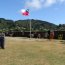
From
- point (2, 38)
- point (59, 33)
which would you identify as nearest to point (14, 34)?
point (59, 33)

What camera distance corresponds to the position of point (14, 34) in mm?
61875

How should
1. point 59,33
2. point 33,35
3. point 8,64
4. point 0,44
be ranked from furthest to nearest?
1. point 33,35
2. point 59,33
3. point 0,44
4. point 8,64

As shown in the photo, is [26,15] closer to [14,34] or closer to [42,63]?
[14,34]

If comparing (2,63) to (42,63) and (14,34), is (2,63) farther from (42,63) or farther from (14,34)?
(14,34)

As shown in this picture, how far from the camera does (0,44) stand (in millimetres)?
22125

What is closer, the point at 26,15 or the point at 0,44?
the point at 0,44

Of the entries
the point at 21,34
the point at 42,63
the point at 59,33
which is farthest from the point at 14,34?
the point at 42,63

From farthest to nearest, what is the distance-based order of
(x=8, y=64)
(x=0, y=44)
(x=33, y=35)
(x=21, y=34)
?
(x=21, y=34), (x=33, y=35), (x=0, y=44), (x=8, y=64)

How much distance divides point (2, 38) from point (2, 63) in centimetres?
939

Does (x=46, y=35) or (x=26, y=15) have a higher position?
(x=26, y=15)

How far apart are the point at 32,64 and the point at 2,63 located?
137cm

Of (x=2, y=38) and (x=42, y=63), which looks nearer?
(x=42, y=63)

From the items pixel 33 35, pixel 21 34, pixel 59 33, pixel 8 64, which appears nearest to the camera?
pixel 8 64

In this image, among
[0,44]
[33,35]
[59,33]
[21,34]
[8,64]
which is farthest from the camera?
[21,34]
